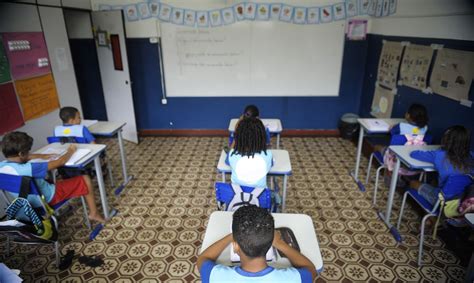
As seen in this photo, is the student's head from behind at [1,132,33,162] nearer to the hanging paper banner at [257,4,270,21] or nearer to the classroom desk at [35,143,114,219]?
the classroom desk at [35,143,114,219]

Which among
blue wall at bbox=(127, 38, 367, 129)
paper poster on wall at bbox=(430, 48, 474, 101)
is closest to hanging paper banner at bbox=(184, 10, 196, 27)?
blue wall at bbox=(127, 38, 367, 129)

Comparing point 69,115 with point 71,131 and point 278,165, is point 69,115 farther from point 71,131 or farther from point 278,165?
point 278,165

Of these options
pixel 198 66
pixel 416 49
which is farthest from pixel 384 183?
pixel 198 66

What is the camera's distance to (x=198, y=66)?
16.8 ft

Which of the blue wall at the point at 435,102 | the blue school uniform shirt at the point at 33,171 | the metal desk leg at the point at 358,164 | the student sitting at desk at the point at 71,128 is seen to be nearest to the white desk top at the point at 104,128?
the student sitting at desk at the point at 71,128

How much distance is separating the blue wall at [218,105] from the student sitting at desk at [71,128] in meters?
2.31

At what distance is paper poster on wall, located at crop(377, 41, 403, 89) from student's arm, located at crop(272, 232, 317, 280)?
3500 mm

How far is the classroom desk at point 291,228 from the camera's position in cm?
145

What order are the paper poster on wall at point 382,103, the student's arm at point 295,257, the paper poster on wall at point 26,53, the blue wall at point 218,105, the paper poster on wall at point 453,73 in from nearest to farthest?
the student's arm at point 295,257, the paper poster on wall at point 453,73, the paper poster on wall at point 26,53, the paper poster on wall at point 382,103, the blue wall at point 218,105

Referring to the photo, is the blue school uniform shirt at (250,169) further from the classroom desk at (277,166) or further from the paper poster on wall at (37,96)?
the paper poster on wall at (37,96)

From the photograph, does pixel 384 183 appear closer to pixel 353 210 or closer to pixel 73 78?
pixel 353 210

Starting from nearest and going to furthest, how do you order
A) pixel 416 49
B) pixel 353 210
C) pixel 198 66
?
pixel 353 210, pixel 416 49, pixel 198 66

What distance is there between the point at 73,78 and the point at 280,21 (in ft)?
10.8

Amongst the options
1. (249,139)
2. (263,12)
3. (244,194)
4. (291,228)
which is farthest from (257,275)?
(263,12)
